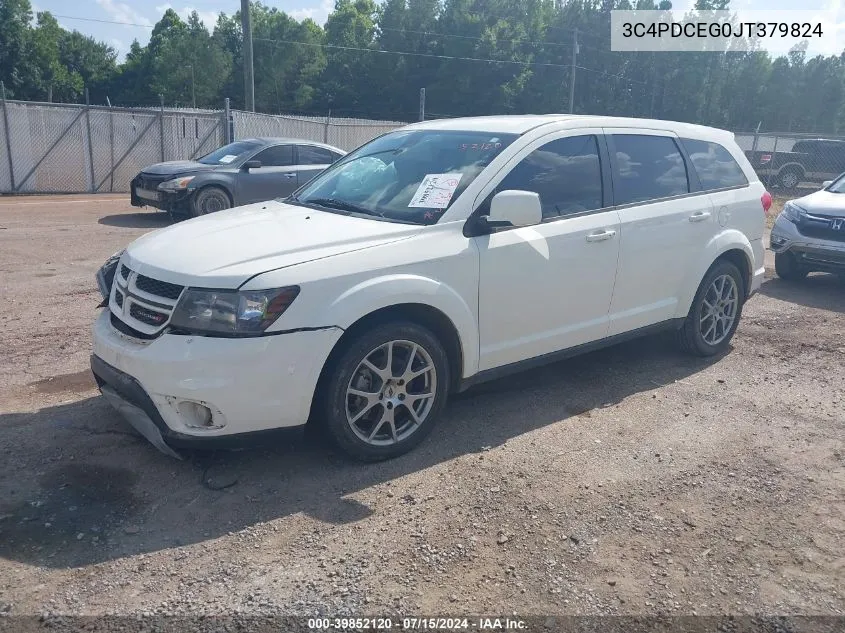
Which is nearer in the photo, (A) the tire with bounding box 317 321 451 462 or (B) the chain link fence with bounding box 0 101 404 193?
(A) the tire with bounding box 317 321 451 462

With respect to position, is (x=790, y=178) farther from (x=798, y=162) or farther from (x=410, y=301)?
(x=410, y=301)

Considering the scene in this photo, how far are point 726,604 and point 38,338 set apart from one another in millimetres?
5389

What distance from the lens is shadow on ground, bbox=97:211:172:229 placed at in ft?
42.4

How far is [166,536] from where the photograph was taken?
337 centimetres

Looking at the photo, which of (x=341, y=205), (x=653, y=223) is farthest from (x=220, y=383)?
(x=653, y=223)

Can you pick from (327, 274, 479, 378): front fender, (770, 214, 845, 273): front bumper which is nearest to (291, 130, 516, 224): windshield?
(327, 274, 479, 378): front fender

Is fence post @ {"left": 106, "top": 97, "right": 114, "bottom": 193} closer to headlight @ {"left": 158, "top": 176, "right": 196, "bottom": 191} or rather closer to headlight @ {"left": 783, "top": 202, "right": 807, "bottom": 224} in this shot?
headlight @ {"left": 158, "top": 176, "right": 196, "bottom": 191}

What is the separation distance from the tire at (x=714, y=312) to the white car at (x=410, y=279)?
0.03m

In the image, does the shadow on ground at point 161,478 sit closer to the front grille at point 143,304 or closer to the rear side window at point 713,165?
the front grille at point 143,304

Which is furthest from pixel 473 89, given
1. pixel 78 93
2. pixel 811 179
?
pixel 811 179

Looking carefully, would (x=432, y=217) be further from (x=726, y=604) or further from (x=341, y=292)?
(x=726, y=604)

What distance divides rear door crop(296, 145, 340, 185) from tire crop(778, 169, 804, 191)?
53.5ft

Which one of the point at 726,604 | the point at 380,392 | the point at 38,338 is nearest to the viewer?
the point at 726,604

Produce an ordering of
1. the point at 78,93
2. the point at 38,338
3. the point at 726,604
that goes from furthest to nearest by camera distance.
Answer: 1. the point at 78,93
2. the point at 38,338
3. the point at 726,604
